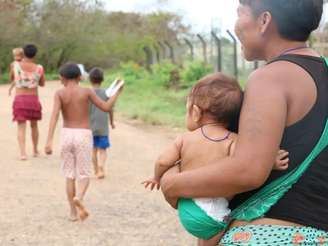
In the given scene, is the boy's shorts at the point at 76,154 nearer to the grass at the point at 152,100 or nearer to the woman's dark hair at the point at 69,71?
the woman's dark hair at the point at 69,71

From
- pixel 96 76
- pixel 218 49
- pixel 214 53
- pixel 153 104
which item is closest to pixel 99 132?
pixel 96 76

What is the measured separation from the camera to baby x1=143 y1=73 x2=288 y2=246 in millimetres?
2398

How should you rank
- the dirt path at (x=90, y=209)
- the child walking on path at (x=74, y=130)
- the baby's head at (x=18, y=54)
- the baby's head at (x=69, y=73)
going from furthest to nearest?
the baby's head at (x=18, y=54) → the baby's head at (x=69, y=73) → the child walking on path at (x=74, y=130) → the dirt path at (x=90, y=209)

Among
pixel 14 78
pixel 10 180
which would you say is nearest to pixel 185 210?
pixel 10 180

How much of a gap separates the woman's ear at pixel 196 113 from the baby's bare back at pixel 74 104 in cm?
460

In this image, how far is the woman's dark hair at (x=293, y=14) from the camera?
2229mm

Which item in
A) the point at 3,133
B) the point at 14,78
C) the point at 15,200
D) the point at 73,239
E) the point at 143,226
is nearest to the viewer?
the point at 73,239

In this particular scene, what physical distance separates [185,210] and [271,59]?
22.4 inches

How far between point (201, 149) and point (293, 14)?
541mm

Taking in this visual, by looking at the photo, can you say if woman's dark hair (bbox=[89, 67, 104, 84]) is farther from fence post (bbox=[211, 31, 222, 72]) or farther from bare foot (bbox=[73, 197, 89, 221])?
fence post (bbox=[211, 31, 222, 72])

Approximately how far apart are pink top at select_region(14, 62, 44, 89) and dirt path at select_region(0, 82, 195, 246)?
3.49 feet

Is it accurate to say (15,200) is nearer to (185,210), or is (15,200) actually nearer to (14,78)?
(14,78)

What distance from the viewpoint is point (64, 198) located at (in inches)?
306

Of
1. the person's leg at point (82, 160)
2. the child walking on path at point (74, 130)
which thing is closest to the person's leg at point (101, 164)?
the child walking on path at point (74, 130)
